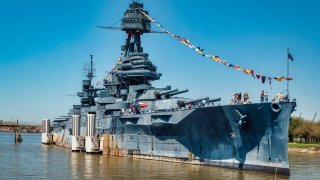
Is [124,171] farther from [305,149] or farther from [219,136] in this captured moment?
[305,149]

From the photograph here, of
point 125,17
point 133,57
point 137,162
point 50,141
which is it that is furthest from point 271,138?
point 50,141

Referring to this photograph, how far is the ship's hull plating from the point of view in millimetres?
29219

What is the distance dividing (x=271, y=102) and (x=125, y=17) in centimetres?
2444

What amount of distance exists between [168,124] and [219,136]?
15.9 feet

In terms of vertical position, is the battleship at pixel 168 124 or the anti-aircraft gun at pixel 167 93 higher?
the anti-aircraft gun at pixel 167 93

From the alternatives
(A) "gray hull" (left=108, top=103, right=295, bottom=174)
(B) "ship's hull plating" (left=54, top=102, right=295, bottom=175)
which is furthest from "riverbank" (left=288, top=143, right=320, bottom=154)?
(A) "gray hull" (left=108, top=103, right=295, bottom=174)

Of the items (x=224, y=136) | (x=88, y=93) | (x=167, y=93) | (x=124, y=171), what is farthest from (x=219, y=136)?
(x=88, y=93)

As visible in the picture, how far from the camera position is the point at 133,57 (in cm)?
4666

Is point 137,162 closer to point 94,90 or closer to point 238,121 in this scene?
point 238,121

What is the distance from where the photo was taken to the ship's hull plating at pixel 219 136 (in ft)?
95.9

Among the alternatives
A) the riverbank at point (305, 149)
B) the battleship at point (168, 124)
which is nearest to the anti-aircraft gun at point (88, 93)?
the battleship at point (168, 124)

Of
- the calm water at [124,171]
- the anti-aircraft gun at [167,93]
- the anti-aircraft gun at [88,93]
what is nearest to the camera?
the calm water at [124,171]

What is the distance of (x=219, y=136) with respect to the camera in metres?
32.3

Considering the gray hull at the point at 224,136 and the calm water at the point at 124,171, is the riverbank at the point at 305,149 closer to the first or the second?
the calm water at the point at 124,171
